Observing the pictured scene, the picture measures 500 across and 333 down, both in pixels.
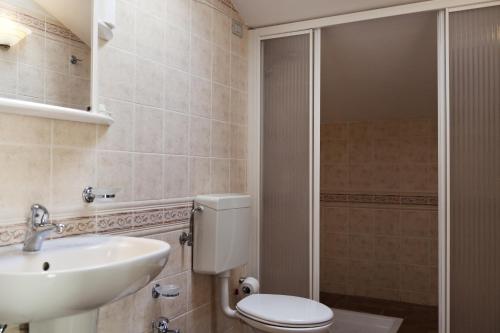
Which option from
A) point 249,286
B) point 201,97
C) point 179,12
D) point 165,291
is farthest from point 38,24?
point 249,286

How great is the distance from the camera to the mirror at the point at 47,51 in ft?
4.20

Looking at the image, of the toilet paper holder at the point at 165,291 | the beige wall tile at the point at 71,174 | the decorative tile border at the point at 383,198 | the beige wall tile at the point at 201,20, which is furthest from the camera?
the decorative tile border at the point at 383,198

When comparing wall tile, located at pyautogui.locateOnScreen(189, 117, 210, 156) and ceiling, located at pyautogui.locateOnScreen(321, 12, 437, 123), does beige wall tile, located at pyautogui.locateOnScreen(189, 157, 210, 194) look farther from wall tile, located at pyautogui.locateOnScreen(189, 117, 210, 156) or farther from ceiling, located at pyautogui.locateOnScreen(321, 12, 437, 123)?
ceiling, located at pyautogui.locateOnScreen(321, 12, 437, 123)

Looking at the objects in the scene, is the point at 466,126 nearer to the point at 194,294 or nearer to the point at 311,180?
the point at 311,180

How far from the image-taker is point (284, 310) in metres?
2.05

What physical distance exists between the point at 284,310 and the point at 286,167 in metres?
0.92

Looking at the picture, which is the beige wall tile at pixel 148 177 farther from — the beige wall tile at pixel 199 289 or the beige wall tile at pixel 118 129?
the beige wall tile at pixel 199 289

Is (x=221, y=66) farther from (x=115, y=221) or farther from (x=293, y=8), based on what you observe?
(x=115, y=221)

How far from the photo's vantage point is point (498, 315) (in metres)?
2.10

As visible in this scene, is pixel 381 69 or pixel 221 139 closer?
pixel 221 139

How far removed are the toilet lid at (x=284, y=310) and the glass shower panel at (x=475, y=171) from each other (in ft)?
2.47

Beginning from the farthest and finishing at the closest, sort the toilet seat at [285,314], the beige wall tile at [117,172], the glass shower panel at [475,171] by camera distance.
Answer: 1. the glass shower panel at [475,171]
2. the toilet seat at [285,314]
3. the beige wall tile at [117,172]

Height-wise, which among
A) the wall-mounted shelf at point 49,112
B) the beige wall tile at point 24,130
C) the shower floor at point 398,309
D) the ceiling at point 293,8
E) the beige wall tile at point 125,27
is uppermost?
the ceiling at point 293,8

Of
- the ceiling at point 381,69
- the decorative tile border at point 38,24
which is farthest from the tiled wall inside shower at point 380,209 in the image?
the decorative tile border at point 38,24
